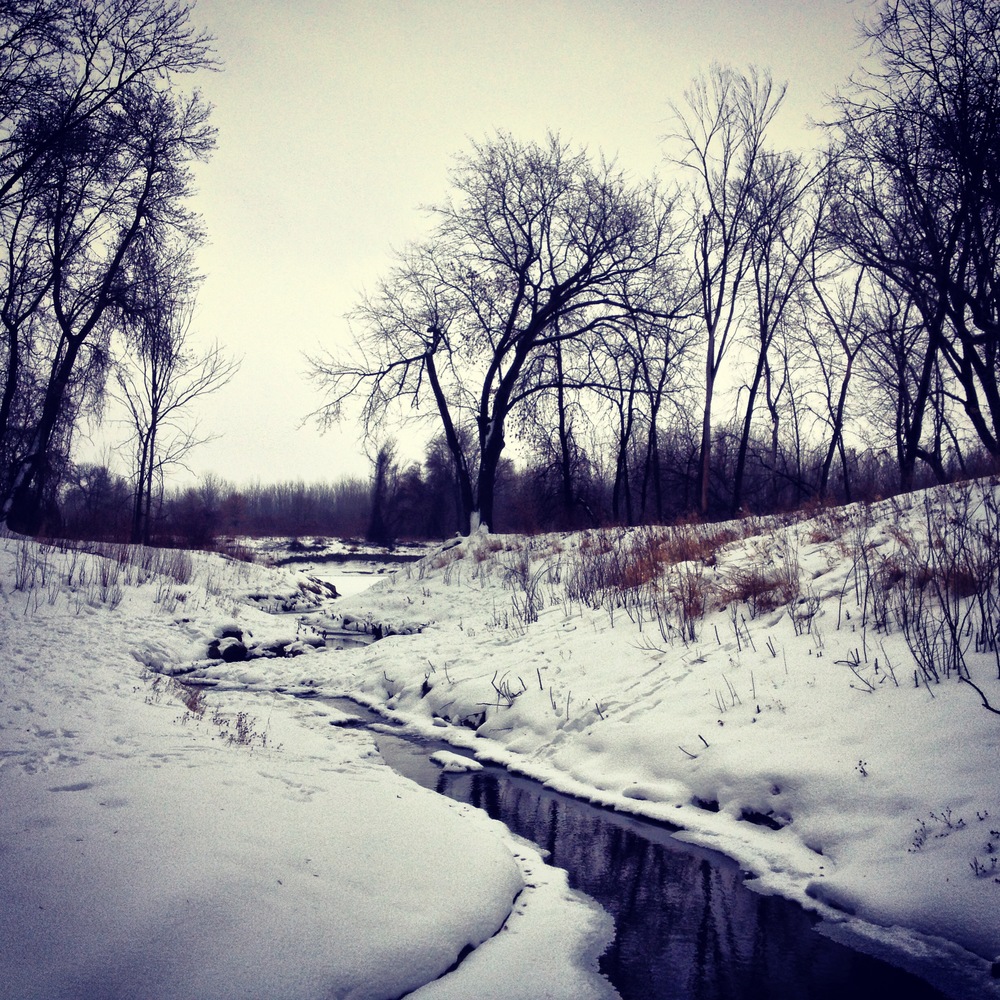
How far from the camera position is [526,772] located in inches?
201

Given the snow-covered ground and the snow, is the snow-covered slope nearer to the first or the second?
the snow-covered ground

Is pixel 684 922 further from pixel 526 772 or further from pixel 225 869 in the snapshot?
pixel 526 772

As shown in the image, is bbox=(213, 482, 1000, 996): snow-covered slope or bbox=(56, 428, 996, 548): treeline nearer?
bbox=(213, 482, 1000, 996): snow-covered slope

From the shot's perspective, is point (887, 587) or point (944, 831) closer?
point (944, 831)

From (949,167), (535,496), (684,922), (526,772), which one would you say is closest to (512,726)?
(526,772)

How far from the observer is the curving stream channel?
96.7 inches

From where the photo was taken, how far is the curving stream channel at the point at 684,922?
2.46m

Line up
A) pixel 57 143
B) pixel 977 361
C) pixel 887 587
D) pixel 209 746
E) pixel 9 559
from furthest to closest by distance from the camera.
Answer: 1. pixel 977 361
2. pixel 9 559
3. pixel 57 143
4. pixel 887 587
5. pixel 209 746

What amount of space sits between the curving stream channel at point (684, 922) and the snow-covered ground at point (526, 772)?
0.14 m

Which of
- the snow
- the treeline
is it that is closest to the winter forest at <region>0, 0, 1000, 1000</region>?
the snow

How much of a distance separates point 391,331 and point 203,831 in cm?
1714

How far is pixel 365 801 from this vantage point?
11.8 feet

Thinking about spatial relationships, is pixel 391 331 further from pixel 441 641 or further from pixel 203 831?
pixel 203 831

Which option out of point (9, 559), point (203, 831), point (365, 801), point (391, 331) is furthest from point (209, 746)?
point (391, 331)
